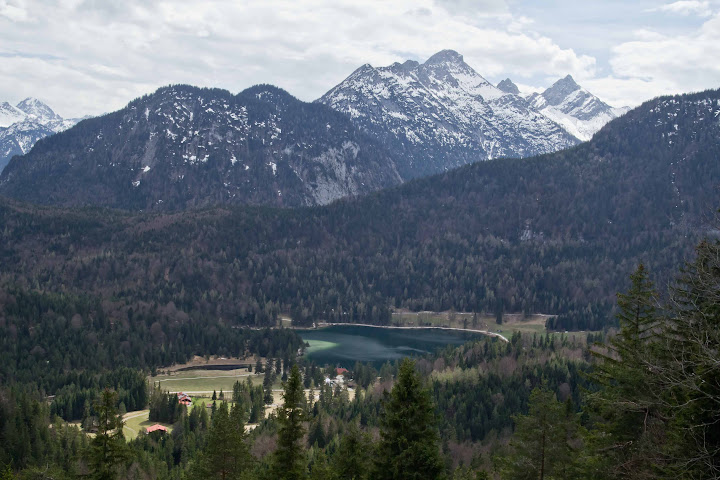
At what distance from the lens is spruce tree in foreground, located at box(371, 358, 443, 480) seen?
29031mm

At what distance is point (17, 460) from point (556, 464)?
79.1 meters

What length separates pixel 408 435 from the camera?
2942 centimetres

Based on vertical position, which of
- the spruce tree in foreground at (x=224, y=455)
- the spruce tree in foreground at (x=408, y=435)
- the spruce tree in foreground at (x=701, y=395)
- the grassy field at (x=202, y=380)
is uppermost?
the spruce tree in foreground at (x=701, y=395)

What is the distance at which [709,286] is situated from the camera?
2183 centimetres

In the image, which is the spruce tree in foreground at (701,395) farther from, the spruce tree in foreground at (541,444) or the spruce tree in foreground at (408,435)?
the spruce tree in foreground at (541,444)

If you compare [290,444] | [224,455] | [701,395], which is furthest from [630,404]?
[224,455]

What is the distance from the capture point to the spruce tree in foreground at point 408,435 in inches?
1143

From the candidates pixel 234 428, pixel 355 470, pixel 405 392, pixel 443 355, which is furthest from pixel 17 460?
pixel 443 355

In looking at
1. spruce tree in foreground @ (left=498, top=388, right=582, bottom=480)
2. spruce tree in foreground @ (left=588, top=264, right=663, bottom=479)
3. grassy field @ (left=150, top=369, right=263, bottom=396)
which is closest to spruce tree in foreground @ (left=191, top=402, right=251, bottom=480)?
spruce tree in foreground @ (left=498, top=388, right=582, bottom=480)

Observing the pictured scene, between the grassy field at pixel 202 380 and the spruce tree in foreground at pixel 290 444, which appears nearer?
the spruce tree in foreground at pixel 290 444

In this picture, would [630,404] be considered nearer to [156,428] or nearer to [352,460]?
[352,460]

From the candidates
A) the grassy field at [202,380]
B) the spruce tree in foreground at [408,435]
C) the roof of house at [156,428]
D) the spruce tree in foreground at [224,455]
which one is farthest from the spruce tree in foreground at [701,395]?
the grassy field at [202,380]

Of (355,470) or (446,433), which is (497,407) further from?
(355,470)

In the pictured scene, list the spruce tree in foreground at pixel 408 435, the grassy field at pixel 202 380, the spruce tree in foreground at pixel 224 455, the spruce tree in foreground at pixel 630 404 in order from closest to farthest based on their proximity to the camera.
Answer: the spruce tree in foreground at pixel 630 404 < the spruce tree in foreground at pixel 408 435 < the spruce tree in foreground at pixel 224 455 < the grassy field at pixel 202 380
